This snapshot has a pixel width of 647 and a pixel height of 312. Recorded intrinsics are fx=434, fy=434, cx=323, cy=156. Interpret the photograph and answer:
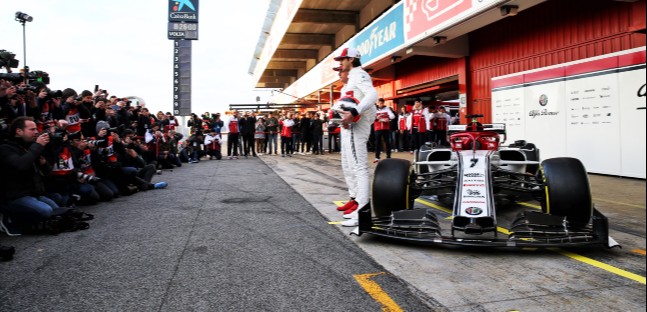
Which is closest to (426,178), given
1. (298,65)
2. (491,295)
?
(491,295)

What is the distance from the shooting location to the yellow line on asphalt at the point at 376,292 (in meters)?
2.48

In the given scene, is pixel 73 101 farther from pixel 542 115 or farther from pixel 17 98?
pixel 542 115

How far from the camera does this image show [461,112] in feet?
44.0

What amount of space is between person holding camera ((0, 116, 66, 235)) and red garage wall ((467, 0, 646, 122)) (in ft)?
26.4

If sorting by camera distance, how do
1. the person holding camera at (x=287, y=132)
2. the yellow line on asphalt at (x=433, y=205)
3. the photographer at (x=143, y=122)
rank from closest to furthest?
1. the yellow line on asphalt at (x=433, y=205)
2. the photographer at (x=143, y=122)
3. the person holding camera at (x=287, y=132)

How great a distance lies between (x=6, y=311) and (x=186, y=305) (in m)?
1.06

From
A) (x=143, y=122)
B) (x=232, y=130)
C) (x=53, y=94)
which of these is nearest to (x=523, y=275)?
(x=53, y=94)

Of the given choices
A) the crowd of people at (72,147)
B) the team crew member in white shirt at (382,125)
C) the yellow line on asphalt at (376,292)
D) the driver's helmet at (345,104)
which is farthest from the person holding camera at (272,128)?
the yellow line on asphalt at (376,292)

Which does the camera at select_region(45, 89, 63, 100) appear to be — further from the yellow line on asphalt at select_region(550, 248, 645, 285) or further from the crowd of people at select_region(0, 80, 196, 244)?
the yellow line on asphalt at select_region(550, 248, 645, 285)

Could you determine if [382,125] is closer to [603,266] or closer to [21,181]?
[21,181]

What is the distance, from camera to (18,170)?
4.55 m

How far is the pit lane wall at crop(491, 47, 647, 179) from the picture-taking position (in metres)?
7.51

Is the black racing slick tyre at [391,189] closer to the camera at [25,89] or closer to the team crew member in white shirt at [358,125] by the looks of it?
the team crew member in white shirt at [358,125]

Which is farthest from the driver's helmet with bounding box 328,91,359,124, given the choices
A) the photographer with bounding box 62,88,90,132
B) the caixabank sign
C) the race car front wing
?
the caixabank sign
